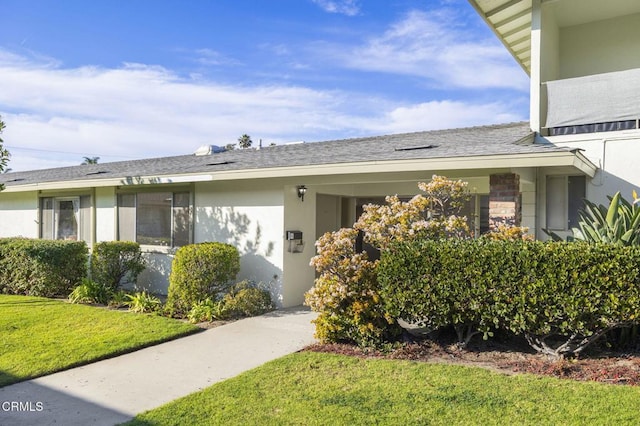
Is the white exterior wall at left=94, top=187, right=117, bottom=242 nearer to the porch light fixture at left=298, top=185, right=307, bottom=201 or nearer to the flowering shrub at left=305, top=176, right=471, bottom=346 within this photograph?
the porch light fixture at left=298, top=185, right=307, bottom=201

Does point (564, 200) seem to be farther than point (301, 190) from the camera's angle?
No

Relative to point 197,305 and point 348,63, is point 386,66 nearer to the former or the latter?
point 348,63

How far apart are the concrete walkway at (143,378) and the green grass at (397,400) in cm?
40

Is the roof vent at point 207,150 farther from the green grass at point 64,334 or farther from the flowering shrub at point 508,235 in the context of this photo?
the flowering shrub at point 508,235

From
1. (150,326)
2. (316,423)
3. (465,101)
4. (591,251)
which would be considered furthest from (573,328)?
(465,101)

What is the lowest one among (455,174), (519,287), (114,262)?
(114,262)

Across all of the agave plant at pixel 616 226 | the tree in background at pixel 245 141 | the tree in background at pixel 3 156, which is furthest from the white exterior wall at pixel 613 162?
the tree in background at pixel 245 141

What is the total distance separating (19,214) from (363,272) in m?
14.0

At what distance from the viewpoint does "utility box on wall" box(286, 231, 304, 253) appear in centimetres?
955

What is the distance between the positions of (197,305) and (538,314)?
5.98m

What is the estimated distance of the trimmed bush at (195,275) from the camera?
8.89 meters

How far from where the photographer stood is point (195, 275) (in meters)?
8.88

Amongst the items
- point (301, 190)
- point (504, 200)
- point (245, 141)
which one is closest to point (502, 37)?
point (504, 200)

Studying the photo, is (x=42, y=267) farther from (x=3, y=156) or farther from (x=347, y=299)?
(x=347, y=299)
